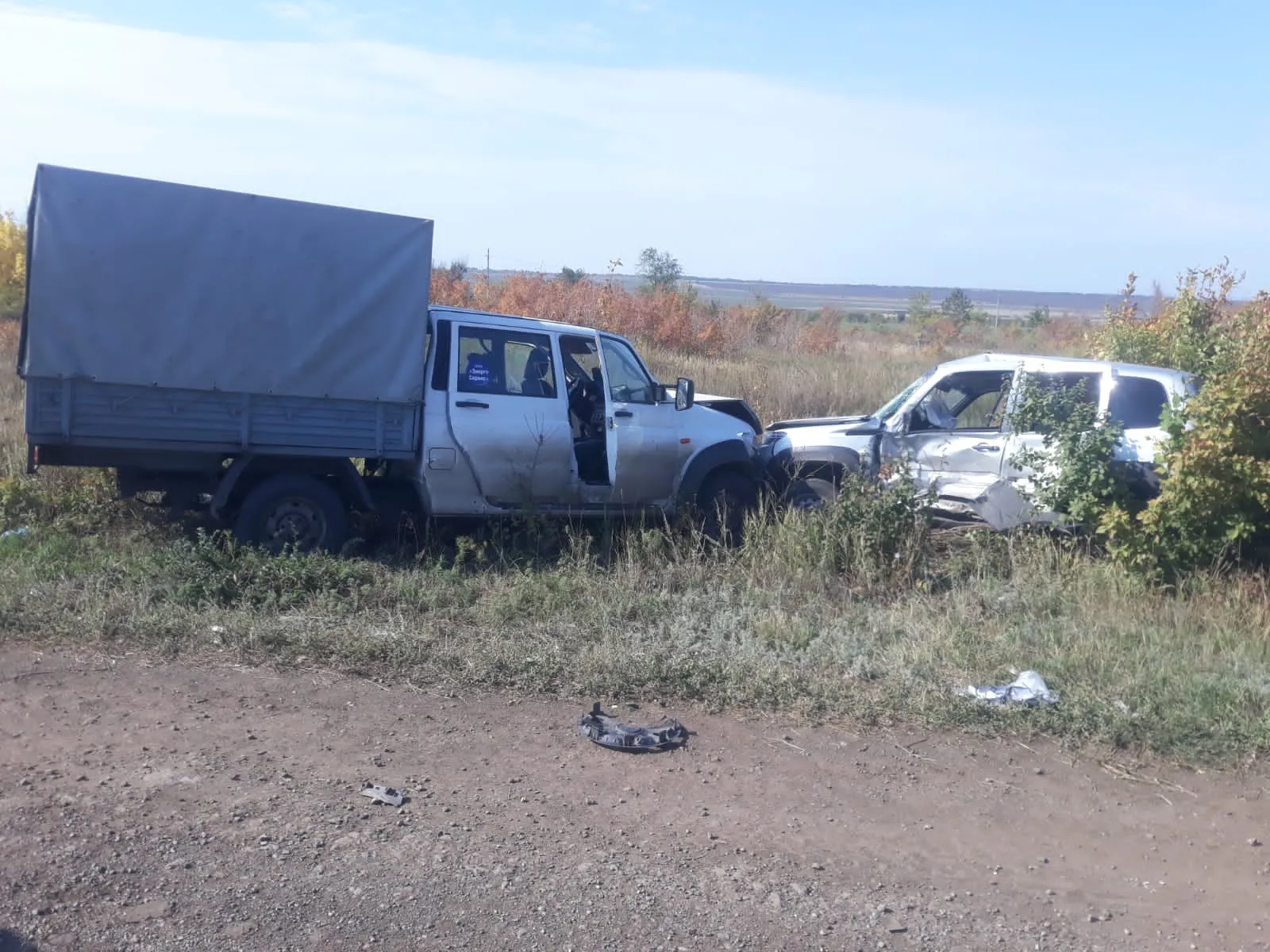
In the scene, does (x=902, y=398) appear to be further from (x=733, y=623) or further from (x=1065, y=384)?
(x=733, y=623)

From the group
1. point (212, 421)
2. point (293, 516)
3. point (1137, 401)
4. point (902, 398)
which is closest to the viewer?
point (212, 421)

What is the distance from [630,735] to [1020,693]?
2159 mm

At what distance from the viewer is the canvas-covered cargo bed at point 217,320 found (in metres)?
7.87

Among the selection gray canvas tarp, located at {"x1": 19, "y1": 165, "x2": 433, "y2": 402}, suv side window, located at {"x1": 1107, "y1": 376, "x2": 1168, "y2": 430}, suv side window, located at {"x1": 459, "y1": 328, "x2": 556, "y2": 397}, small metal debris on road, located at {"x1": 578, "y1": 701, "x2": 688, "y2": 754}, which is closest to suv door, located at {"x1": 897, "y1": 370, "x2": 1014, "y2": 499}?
suv side window, located at {"x1": 1107, "y1": 376, "x2": 1168, "y2": 430}

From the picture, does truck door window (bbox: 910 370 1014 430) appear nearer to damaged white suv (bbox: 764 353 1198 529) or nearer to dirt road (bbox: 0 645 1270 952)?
damaged white suv (bbox: 764 353 1198 529)

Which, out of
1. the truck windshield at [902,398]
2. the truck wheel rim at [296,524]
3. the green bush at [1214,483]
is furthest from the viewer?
the truck windshield at [902,398]

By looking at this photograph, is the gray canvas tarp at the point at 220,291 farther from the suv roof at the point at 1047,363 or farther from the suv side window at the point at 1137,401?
the suv side window at the point at 1137,401

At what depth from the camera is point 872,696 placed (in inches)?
242

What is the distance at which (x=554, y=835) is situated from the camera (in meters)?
4.63

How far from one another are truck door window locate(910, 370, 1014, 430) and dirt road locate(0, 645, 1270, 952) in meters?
4.69

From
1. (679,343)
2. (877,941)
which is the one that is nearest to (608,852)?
(877,941)

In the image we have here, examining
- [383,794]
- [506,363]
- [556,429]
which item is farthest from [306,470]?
[383,794]

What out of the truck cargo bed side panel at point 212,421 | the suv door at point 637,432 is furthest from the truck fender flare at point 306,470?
the suv door at point 637,432

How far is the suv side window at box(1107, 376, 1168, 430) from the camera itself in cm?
887
